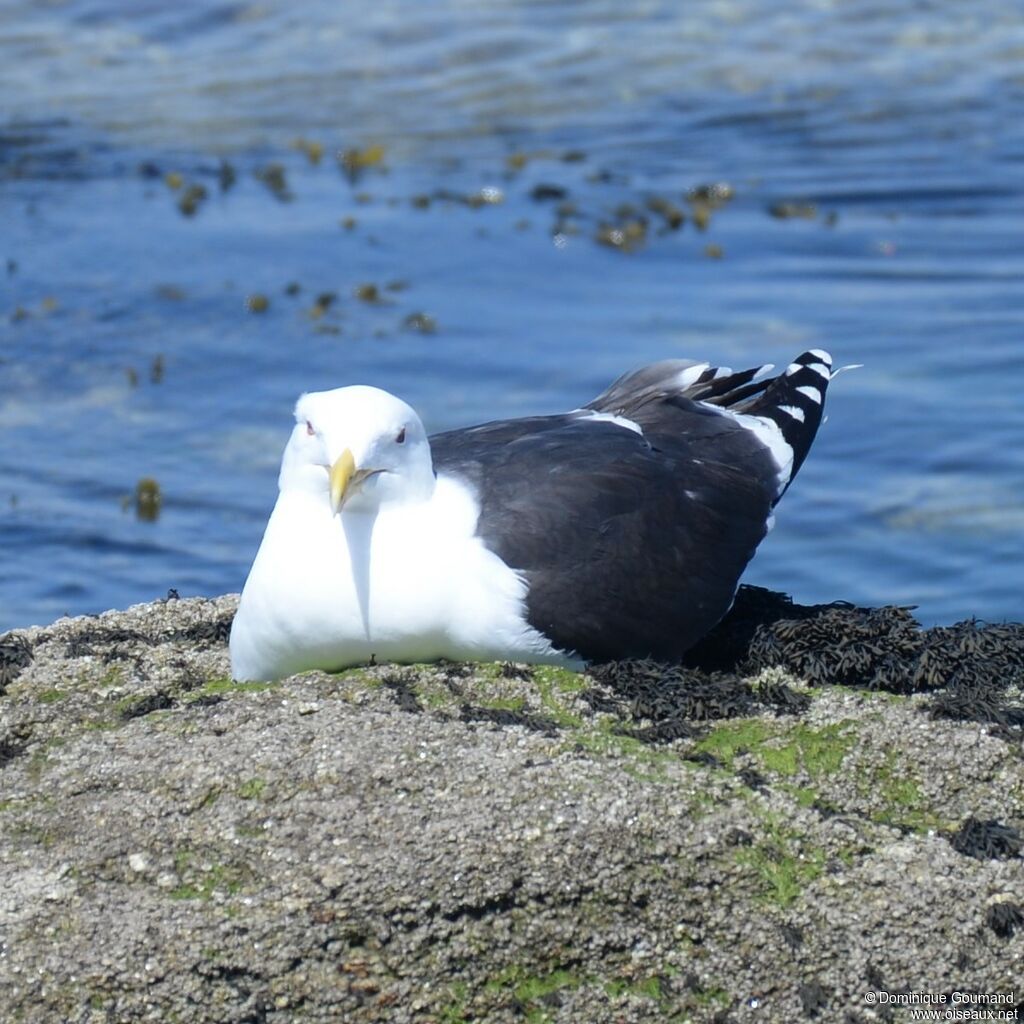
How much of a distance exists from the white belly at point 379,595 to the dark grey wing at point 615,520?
95 mm

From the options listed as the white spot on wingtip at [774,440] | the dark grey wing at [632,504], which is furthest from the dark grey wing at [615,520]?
the white spot on wingtip at [774,440]

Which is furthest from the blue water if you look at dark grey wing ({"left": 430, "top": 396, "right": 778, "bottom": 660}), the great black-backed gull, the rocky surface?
the rocky surface

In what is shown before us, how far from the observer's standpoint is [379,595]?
5.20 metres

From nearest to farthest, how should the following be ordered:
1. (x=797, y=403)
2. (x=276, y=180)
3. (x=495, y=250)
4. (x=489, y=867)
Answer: (x=489, y=867) < (x=797, y=403) < (x=495, y=250) < (x=276, y=180)

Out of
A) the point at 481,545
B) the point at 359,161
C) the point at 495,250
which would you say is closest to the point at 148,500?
the point at 495,250

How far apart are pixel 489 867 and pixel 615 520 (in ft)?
5.10

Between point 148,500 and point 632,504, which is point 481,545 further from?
point 148,500

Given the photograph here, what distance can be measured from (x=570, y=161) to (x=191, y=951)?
11456 millimetres

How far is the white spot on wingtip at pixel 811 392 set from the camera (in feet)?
22.4

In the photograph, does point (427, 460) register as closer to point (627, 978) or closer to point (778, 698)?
point (778, 698)

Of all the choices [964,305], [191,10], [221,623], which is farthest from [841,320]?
[191,10]

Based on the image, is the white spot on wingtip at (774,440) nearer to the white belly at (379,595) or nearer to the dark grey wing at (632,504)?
the dark grey wing at (632,504)

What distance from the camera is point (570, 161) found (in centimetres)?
1502

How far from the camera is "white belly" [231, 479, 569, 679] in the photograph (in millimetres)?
5203
